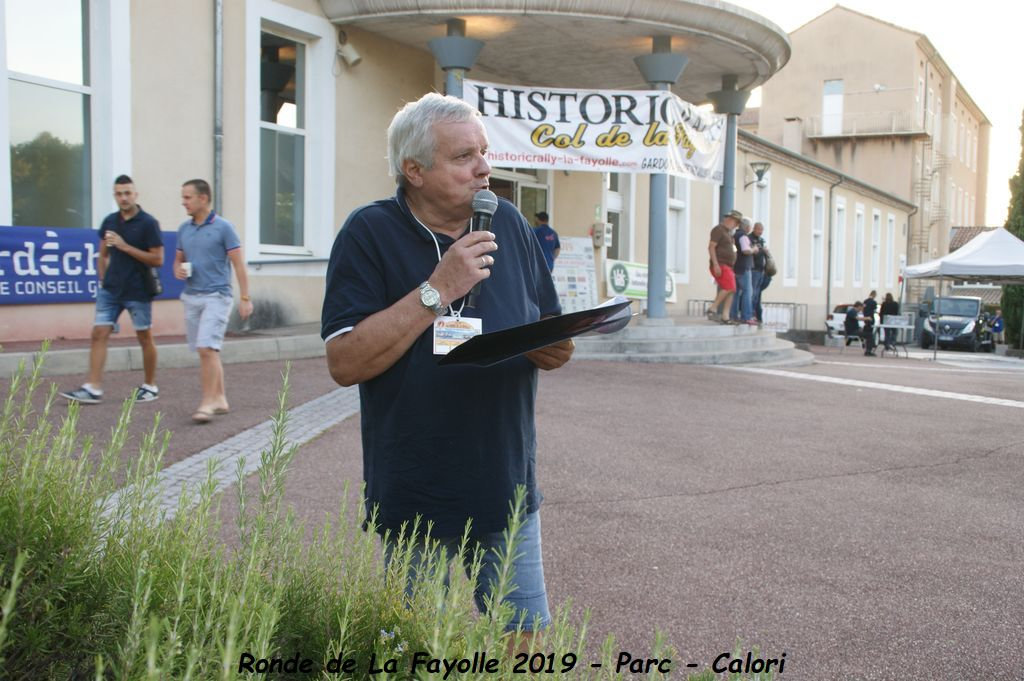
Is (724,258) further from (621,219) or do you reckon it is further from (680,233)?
(680,233)

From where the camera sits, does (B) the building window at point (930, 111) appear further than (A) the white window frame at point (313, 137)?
Yes

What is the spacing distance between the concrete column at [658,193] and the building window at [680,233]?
23.7 feet

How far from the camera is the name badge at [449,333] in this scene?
2.23 m

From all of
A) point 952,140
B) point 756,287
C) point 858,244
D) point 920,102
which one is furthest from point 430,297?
point 952,140

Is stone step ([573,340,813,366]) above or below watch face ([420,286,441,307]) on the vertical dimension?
below

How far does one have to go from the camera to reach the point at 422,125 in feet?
7.59

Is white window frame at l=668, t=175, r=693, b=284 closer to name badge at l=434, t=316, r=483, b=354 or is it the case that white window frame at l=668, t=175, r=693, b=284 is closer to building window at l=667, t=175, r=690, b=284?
building window at l=667, t=175, r=690, b=284

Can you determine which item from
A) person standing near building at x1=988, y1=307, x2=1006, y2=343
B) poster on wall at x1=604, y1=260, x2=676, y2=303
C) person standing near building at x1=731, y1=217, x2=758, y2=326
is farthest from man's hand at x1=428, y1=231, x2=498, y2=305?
person standing near building at x1=988, y1=307, x2=1006, y2=343

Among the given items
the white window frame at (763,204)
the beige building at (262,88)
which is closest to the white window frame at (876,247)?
the white window frame at (763,204)

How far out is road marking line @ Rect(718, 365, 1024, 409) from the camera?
1098cm

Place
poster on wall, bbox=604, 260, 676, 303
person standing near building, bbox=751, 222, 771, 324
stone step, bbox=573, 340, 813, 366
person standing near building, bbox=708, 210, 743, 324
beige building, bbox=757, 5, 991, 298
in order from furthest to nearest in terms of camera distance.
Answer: beige building, bbox=757, 5, 991, 298 → poster on wall, bbox=604, 260, 676, 303 → person standing near building, bbox=751, 222, 771, 324 → person standing near building, bbox=708, 210, 743, 324 → stone step, bbox=573, 340, 813, 366

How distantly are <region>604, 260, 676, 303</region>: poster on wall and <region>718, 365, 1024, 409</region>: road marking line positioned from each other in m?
4.78

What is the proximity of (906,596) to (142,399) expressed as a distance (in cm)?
604

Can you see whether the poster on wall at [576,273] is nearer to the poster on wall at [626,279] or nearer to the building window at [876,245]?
the poster on wall at [626,279]
